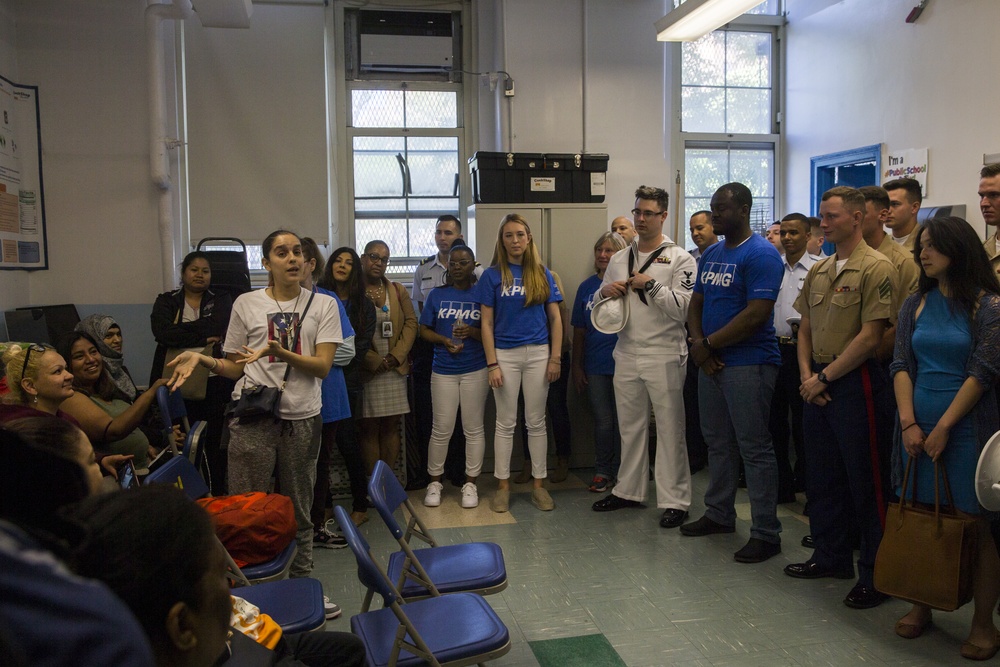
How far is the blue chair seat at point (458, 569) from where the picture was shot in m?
2.33

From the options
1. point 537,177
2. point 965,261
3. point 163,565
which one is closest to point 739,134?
point 537,177

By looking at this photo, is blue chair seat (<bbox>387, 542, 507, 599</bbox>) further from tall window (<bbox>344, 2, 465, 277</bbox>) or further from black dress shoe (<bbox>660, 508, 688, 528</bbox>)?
tall window (<bbox>344, 2, 465, 277</bbox>)

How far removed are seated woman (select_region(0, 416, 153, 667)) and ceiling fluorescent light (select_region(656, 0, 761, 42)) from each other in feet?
16.3

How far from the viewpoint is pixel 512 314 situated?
4.21 m

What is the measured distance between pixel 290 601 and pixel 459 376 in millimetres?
2268

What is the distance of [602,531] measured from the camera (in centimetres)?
383

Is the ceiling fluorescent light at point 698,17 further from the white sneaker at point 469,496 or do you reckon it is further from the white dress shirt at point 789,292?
the white sneaker at point 469,496

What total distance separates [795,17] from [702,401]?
4.60 meters

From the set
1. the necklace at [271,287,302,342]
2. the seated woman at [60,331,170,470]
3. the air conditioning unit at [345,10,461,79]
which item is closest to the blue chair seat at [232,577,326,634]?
the necklace at [271,287,302,342]

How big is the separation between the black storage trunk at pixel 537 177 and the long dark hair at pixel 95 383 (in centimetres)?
259

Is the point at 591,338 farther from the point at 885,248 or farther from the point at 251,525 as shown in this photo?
the point at 251,525

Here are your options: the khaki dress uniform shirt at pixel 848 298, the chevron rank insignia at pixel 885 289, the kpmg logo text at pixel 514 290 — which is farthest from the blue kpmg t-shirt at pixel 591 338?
the chevron rank insignia at pixel 885 289

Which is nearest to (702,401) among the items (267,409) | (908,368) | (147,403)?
(908,368)

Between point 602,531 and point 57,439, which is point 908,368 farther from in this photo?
point 57,439
